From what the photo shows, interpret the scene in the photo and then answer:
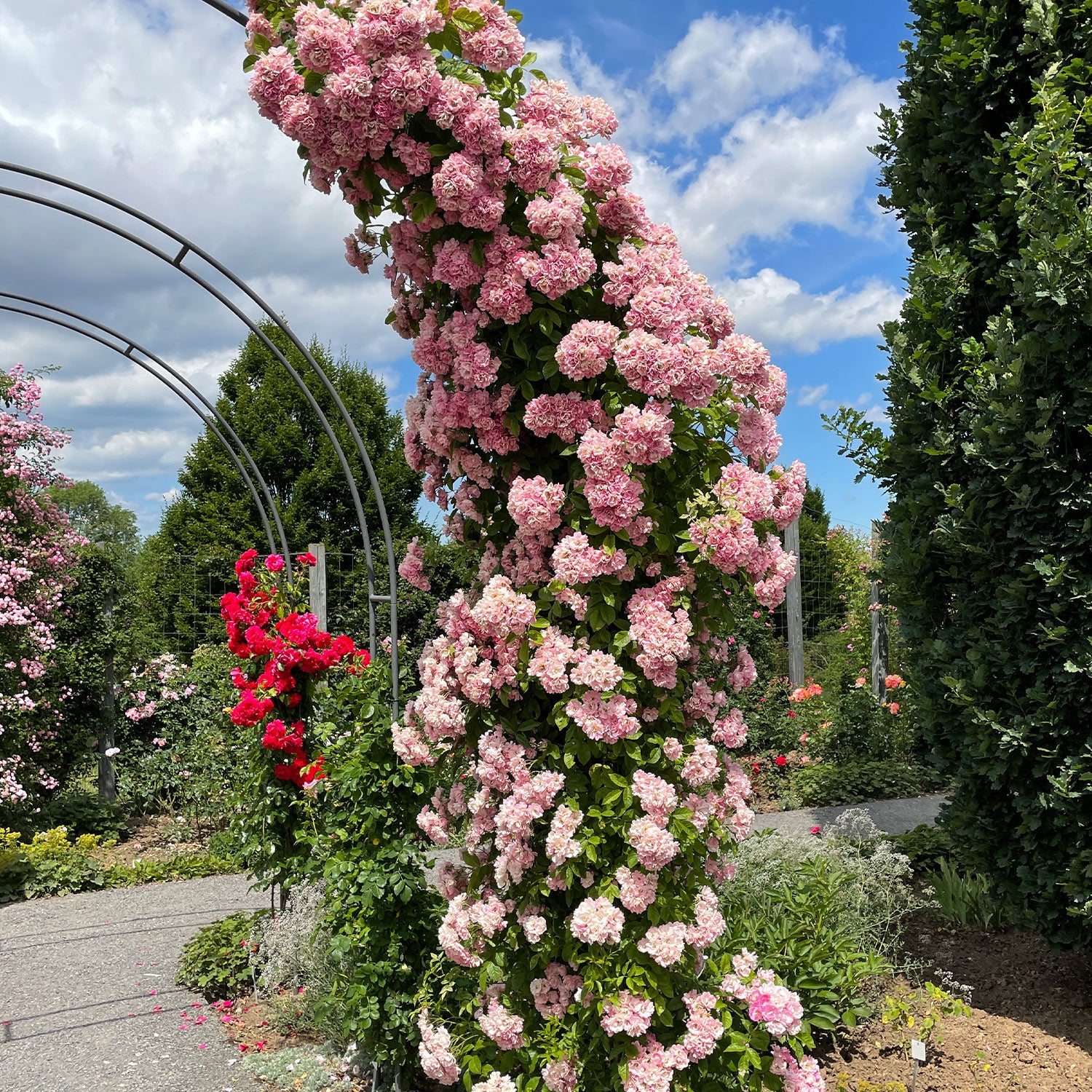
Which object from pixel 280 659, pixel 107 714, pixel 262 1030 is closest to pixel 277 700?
pixel 280 659

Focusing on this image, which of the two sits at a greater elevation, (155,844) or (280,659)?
(280,659)

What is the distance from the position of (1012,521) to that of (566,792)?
8.09ft

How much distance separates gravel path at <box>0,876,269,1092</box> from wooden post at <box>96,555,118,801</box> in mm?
1785

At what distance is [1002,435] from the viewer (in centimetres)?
375

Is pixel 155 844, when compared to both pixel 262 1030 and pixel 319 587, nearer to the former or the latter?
pixel 319 587

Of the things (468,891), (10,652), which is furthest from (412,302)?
(10,652)

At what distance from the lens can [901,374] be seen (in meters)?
4.33

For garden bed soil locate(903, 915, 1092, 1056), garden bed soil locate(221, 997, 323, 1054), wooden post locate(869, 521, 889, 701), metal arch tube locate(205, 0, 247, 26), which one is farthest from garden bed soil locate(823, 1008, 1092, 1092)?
wooden post locate(869, 521, 889, 701)

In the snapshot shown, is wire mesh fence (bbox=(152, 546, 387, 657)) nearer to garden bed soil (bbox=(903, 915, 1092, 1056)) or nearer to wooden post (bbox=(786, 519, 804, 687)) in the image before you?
wooden post (bbox=(786, 519, 804, 687))

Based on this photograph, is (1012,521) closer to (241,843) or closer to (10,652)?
(241,843)

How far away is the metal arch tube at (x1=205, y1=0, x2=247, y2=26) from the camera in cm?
329

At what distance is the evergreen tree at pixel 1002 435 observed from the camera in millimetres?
3609

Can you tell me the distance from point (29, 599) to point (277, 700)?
4.50m

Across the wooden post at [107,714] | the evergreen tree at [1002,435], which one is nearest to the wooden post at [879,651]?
the evergreen tree at [1002,435]
